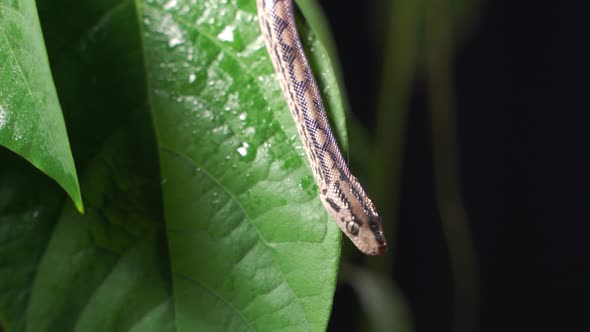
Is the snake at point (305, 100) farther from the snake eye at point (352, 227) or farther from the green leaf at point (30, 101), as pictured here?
the green leaf at point (30, 101)

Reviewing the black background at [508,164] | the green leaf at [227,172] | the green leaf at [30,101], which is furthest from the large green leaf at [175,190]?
the black background at [508,164]

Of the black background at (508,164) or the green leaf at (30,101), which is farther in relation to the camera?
the black background at (508,164)

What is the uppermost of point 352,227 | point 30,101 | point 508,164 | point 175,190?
point 30,101

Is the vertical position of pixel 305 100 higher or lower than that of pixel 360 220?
higher

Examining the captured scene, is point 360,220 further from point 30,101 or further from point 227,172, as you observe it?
point 30,101

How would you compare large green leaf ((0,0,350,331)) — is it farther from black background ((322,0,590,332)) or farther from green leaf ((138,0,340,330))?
black background ((322,0,590,332))

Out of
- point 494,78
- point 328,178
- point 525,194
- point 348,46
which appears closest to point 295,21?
point 328,178

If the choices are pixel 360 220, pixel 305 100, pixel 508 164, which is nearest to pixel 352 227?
pixel 360 220
